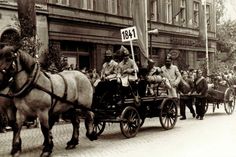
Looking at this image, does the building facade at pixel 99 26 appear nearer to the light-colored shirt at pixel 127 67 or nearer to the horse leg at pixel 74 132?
the light-colored shirt at pixel 127 67

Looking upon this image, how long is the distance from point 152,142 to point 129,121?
3.09 feet

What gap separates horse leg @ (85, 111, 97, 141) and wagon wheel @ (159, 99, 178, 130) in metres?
2.51

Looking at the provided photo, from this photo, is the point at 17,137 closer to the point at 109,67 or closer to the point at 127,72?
the point at 127,72

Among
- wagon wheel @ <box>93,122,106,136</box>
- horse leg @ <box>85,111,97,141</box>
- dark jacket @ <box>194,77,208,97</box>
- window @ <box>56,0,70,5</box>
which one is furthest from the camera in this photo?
window @ <box>56,0,70,5</box>

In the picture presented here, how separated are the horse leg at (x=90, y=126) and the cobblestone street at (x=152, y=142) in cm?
22

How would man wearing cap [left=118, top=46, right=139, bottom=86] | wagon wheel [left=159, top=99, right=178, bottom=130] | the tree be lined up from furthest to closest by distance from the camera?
the tree → wagon wheel [left=159, top=99, right=178, bottom=130] → man wearing cap [left=118, top=46, right=139, bottom=86]

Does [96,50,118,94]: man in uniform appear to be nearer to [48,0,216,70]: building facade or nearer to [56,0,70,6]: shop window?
[48,0,216,70]: building facade

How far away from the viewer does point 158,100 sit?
1218cm

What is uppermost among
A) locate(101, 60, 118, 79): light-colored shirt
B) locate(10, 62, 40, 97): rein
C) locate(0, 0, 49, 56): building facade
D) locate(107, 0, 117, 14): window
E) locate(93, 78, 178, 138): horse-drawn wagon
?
locate(107, 0, 117, 14): window

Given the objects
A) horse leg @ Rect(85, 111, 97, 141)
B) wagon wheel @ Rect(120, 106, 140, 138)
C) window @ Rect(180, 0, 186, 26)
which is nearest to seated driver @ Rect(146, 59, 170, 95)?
wagon wheel @ Rect(120, 106, 140, 138)

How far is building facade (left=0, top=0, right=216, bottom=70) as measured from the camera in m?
19.9

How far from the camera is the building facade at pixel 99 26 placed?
19939mm

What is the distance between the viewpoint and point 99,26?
924 inches

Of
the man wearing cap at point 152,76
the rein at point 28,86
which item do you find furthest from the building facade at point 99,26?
the rein at point 28,86
